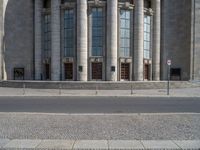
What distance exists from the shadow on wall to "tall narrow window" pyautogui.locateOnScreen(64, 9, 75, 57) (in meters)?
8.04

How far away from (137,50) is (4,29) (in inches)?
899

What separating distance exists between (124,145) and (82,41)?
27.0 meters

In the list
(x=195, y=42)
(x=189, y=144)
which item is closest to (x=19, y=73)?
(x=195, y=42)

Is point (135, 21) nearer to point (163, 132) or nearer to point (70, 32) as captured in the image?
point (70, 32)

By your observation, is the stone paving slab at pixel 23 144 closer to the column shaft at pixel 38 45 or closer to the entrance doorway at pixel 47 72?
the entrance doorway at pixel 47 72

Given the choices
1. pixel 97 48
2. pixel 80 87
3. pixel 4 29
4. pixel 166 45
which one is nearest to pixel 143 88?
pixel 80 87

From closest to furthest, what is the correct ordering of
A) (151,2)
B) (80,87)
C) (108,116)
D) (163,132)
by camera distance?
1. (163,132)
2. (108,116)
3. (80,87)
4. (151,2)

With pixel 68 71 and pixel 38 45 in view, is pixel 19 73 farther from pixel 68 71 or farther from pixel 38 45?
pixel 68 71

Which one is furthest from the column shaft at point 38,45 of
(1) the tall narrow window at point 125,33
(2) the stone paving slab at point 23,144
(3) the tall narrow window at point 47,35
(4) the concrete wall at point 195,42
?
(2) the stone paving slab at point 23,144

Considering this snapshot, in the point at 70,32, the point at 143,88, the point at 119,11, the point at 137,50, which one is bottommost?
the point at 143,88

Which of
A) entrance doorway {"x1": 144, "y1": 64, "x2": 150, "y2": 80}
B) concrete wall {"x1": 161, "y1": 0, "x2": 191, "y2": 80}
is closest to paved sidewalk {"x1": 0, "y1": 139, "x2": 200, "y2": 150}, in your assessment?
entrance doorway {"x1": 144, "y1": 64, "x2": 150, "y2": 80}

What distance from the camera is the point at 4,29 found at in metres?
39.7

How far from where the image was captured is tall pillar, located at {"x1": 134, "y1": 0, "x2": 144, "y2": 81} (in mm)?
34219

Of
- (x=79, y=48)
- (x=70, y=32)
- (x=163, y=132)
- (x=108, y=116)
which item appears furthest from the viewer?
(x=70, y=32)
